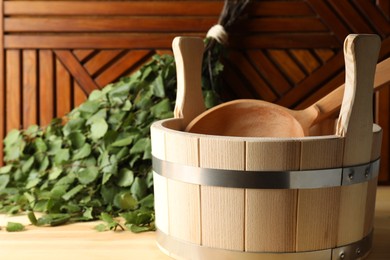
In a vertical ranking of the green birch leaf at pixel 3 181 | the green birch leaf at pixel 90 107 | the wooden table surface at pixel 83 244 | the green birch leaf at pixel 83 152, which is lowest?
the wooden table surface at pixel 83 244

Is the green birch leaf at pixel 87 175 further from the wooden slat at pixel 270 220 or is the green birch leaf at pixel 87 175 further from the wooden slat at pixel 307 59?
the wooden slat at pixel 307 59

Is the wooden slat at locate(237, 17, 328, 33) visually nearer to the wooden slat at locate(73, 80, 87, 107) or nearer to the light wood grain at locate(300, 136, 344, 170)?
the wooden slat at locate(73, 80, 87, 107)

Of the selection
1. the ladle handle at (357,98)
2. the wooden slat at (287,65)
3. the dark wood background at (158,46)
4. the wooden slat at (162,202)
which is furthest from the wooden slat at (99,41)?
the ladle handle at (357,98)

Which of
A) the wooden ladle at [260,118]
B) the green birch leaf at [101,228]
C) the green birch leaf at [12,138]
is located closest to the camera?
the wooden ladle at [260,118]

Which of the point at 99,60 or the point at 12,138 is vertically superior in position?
the point at 99,60

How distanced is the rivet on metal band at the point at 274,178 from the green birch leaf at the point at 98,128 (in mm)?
642

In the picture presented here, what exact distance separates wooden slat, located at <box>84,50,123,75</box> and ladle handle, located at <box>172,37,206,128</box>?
0.67m

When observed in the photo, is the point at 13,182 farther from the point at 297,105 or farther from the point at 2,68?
the point at 297,105

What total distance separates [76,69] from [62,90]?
0.09 metres

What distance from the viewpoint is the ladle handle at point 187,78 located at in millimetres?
1540

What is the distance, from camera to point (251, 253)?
122 centimetres

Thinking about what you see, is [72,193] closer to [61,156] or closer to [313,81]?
[61,156]

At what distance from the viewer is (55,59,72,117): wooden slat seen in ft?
7.22

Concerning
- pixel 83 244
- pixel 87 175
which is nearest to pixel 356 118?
pixel 83 244
